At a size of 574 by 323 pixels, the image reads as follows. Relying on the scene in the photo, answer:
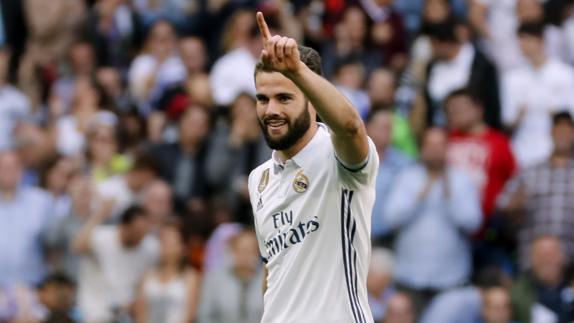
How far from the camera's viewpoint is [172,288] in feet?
36.1

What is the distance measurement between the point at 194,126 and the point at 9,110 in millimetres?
2672

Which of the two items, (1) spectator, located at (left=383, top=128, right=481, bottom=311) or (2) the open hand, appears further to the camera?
(1) spectator, located at (left=383, top=128, right=481, bottom=311)

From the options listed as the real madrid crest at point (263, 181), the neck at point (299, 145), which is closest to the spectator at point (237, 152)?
the real madrid crest at point (263, 181)

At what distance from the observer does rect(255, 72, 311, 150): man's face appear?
231 inches

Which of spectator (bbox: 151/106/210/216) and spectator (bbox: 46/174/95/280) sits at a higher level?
spectator (bbox: 151/106/210/216)

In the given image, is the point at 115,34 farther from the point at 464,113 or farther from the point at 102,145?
the point at 464,113

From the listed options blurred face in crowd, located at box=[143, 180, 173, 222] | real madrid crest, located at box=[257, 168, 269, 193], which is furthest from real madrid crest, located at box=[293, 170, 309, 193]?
blurred face in crowd, located at box=[143, 180, 173, 222]

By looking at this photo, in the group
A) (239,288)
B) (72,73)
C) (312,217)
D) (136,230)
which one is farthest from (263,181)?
(72,73)

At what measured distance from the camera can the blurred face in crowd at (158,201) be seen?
1158 centimetres

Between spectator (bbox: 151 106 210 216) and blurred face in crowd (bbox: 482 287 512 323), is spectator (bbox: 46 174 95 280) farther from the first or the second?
blurred face in crowd (bbox: 482 287 512 323)

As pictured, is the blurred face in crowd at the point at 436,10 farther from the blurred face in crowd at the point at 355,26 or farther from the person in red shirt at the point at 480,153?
the person in red shirt at the point at 480,153

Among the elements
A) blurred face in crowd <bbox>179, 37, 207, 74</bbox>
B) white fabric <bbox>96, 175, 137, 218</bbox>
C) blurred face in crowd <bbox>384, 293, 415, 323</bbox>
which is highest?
blurred face in crowd <bbox>179, 37, 207, 74</bbox>

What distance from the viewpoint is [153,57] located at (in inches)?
571

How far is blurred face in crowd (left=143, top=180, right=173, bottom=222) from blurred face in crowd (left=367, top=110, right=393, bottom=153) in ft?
5.80
